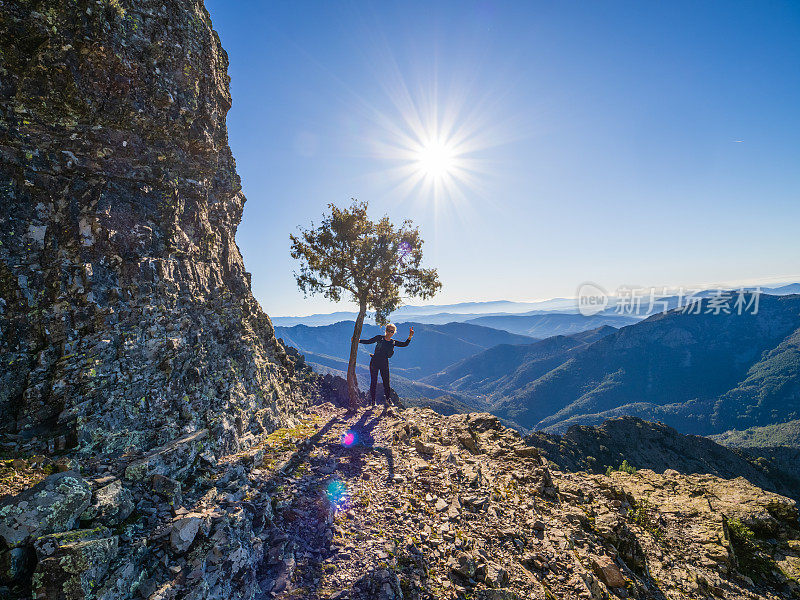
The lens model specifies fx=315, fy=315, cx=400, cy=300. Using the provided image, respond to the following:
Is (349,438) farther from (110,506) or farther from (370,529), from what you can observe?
(110,506)

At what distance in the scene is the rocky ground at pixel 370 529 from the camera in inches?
218

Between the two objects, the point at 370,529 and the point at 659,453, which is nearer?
the point at 370,529

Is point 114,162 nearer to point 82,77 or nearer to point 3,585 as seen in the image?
point 82,77

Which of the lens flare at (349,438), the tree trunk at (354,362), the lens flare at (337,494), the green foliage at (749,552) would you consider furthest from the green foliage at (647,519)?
the tree trunk at (354,362)

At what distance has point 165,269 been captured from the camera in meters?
12.1

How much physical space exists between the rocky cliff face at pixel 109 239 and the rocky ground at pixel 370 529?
1939 mm

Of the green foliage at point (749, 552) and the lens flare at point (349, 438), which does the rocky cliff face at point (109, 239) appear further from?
the green foliage at point (749, 552)

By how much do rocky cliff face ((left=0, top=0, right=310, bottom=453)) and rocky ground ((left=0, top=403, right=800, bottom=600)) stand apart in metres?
1.94

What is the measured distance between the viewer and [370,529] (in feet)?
27.8

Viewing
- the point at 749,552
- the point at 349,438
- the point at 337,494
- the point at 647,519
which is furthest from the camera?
the point at 349,438

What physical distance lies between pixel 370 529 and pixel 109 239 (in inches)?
489

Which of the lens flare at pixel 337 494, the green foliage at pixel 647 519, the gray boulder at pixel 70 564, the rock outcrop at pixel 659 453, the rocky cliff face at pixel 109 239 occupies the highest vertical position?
the rocky cliff face at pixel 109 239

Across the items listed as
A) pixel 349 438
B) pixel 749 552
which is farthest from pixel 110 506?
pixel 749 552

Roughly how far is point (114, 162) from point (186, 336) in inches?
264
